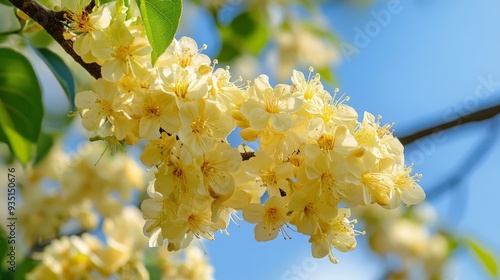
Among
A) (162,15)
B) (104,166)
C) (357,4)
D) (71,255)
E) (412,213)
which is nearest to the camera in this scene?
(162,15)

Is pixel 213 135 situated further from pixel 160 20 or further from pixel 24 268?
pixel 24 268

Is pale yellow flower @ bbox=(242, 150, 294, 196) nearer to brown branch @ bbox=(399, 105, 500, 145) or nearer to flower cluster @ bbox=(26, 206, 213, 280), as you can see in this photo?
flower cluster @ bbox=(26, 206, 213, 280)

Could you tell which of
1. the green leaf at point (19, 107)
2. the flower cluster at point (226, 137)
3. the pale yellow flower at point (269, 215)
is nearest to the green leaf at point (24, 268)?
the green leaf at point (19, 107)

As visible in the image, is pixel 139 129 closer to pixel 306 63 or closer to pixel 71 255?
pixel 71 255

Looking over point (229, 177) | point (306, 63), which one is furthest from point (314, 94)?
point (306, 63)

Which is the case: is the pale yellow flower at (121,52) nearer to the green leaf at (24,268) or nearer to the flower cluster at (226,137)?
the flower cluster at (226,137)

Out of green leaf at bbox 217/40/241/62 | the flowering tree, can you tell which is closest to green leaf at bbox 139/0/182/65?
A: the flowering tree
